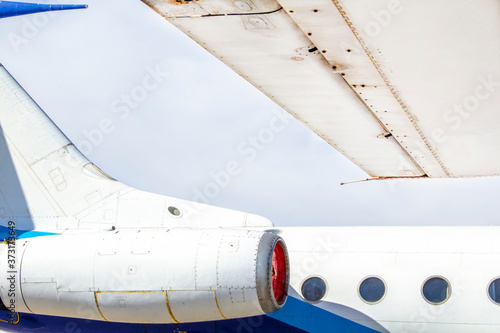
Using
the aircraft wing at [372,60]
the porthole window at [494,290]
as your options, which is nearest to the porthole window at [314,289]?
the porthole window at [494,290]

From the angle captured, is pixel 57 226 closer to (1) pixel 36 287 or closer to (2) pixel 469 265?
(1) pixel 36 287

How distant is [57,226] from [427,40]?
691 cm

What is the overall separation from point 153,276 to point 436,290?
3.20 meters

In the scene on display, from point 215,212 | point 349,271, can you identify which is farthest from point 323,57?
point 215,212

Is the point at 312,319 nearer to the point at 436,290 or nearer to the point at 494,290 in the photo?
the point at 436,290

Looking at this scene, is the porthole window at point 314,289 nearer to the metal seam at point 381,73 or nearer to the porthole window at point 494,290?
the porthole window at point 494,290

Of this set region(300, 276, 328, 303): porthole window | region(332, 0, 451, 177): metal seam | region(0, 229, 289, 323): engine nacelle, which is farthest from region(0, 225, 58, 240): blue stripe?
region(332, 0, 451, 177): metal seam

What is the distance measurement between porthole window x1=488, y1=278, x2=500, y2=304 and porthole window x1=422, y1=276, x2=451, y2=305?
44 centimetres

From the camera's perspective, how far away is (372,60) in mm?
3553

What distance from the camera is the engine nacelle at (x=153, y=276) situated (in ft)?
23.2

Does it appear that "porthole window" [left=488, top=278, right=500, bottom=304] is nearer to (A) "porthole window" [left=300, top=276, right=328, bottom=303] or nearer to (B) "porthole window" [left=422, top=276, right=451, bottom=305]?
(B) "porthole window" [left=422, top=276, right=451, bottom=305]

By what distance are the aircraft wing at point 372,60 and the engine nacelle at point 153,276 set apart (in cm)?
246

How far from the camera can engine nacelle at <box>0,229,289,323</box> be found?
279 inches

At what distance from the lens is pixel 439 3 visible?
115 inches
